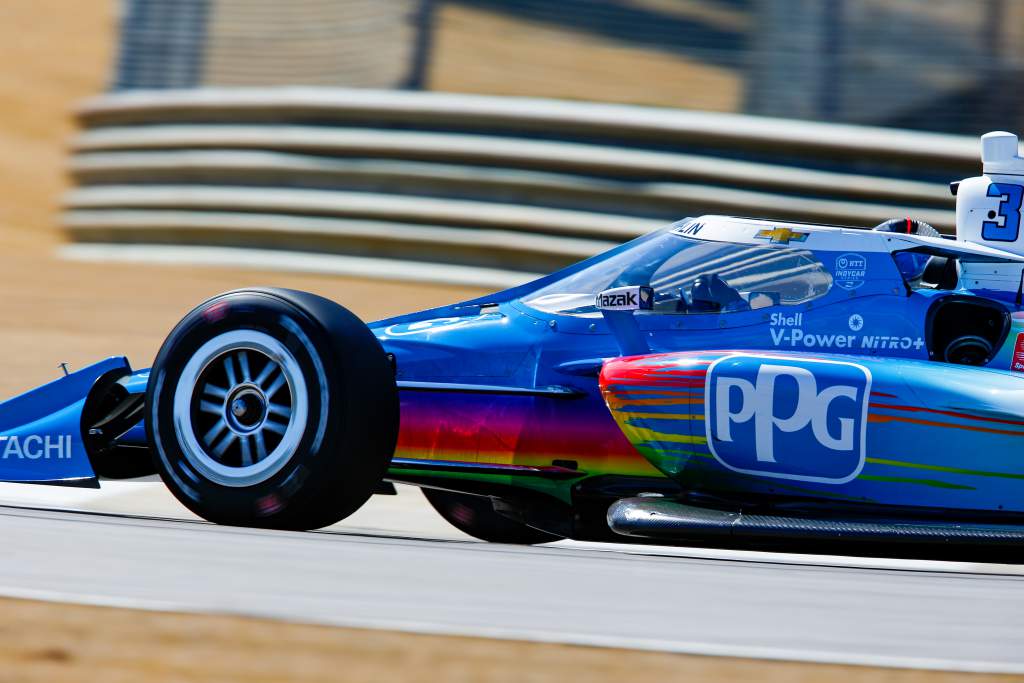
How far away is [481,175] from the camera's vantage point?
1386 centimetres

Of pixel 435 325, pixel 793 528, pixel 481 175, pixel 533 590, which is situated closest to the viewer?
pixel 533 590

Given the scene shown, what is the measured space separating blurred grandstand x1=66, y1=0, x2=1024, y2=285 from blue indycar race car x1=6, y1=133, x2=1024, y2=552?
24.6ft

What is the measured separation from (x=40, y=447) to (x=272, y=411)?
1048 millimetres

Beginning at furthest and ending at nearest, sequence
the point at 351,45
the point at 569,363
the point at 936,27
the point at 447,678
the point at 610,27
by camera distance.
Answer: the point at 351,45 → the point at 610,27 → the point at 936,27 → the point at 569,363 → the point at 447,678

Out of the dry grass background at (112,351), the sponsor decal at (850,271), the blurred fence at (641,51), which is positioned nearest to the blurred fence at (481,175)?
the blurred fence at (641,51)

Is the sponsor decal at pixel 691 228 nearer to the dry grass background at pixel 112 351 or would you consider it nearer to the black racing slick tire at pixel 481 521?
the black racing slick tire at pixel 481 521

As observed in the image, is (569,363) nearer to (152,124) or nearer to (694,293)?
(694,293)

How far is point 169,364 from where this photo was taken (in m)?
5.29

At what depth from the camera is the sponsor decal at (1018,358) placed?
5.34m

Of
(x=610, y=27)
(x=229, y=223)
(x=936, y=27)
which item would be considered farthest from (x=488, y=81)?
(x=936, y=27)

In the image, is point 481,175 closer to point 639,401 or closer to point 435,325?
point 435,325

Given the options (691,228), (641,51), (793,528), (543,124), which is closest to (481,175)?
(543,124)

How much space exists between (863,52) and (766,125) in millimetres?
1031

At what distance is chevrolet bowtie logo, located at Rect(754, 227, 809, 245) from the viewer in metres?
5.42
